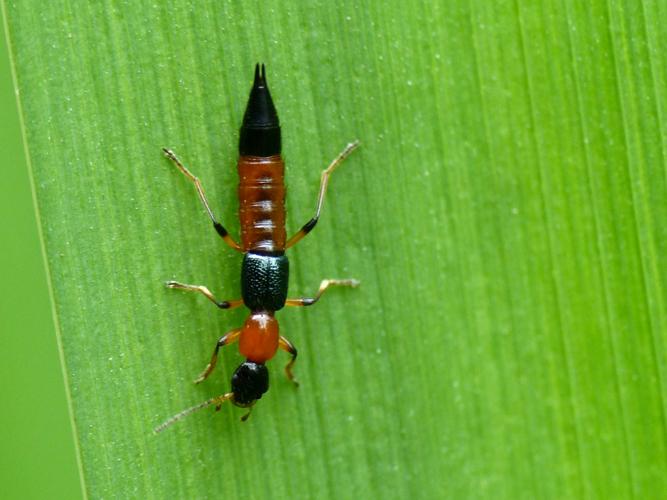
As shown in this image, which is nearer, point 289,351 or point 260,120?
point 260,120

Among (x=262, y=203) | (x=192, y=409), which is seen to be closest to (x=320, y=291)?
(x=262, y=203)

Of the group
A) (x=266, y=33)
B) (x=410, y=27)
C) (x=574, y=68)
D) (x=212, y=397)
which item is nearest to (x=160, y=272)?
(x=212, y=397)

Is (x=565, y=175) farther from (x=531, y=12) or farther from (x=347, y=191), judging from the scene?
(x=347, y=191)

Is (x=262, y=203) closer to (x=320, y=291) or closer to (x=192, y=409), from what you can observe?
(x=320, y=291)

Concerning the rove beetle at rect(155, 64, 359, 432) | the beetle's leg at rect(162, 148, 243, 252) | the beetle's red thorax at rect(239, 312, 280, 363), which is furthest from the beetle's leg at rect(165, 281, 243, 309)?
the beetle's leg at rect(162, 148, 243, 252)

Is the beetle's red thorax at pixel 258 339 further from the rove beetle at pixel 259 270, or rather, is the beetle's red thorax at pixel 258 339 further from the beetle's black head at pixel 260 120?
the beetle's black head at pixel 260 120
